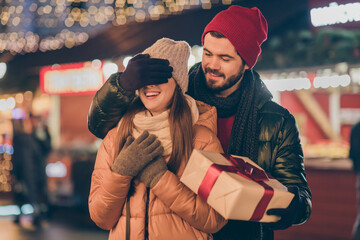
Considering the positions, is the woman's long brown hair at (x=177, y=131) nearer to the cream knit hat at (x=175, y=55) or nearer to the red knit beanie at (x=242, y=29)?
the cream knit hat at (x=175, y=55)

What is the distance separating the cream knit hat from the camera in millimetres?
1998

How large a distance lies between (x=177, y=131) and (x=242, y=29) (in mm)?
745

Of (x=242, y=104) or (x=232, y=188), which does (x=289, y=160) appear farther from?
(x=232, y=188)

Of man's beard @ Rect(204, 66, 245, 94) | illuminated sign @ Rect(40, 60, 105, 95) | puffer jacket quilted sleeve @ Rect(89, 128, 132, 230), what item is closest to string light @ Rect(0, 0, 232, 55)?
illuminated sign @ Rect(40, 60, 105, 95)

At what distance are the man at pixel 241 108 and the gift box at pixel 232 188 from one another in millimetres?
295

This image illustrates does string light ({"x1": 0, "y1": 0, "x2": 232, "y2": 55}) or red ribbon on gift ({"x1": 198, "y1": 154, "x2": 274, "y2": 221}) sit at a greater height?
string light ({"x1": 0, "y1": 0, "x2": 232, "y2": 55})

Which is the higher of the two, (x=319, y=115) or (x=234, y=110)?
(x=234, y=110)

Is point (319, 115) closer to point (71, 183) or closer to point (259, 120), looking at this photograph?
point (71, 183)

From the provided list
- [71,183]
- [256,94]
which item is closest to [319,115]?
[71,183]

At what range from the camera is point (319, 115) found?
27.9ft

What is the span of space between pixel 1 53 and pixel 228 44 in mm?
8826

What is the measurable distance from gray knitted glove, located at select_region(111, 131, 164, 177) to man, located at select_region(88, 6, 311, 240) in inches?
10.1

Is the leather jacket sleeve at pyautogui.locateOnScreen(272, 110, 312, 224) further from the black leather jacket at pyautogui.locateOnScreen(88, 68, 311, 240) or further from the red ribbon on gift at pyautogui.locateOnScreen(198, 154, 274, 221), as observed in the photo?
the red ribbon on gift at pyautogui.locateOnScreen(198, 154, 274, 221)

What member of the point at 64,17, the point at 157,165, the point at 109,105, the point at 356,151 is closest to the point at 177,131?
the point at 157,165
